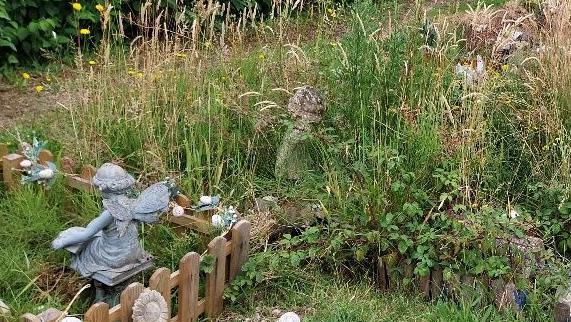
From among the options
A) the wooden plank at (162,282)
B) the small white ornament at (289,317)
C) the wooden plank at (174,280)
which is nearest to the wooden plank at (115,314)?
the wooden plank at (162,282)

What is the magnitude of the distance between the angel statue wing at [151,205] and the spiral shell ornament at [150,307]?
340 mm

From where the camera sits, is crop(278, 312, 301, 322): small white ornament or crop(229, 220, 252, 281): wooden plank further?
crop(229, 220, 252, 281): wooden plank

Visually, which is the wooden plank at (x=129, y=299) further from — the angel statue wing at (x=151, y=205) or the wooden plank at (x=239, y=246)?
the wooden plank at (x=239, y=246)

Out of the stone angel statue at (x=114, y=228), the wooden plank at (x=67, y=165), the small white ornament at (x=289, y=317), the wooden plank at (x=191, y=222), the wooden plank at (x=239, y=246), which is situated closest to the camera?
the stone angel statue at (x=114, y=228)

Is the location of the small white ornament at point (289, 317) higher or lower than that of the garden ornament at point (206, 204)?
lower

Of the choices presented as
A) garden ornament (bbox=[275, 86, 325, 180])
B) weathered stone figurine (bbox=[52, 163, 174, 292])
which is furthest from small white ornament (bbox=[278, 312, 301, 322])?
garden ornament (bbox=[275, 86, 325, 180])

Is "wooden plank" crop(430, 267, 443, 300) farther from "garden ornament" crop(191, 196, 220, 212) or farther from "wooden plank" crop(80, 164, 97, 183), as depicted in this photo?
"wooden plank" crop(80, 164, 97, 183)

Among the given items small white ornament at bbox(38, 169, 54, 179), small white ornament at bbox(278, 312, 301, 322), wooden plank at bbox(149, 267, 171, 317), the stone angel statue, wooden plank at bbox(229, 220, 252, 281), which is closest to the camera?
wooden plank at bbox(149, 267, 171, 317)

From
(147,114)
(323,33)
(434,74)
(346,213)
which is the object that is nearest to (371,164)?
(346,213)

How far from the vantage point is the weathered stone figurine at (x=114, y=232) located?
3232 millimetres

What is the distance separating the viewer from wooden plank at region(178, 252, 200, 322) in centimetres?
328

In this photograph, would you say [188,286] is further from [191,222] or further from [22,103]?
[22,103]

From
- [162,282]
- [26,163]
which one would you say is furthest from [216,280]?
[26,163]

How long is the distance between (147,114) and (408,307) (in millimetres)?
1754
